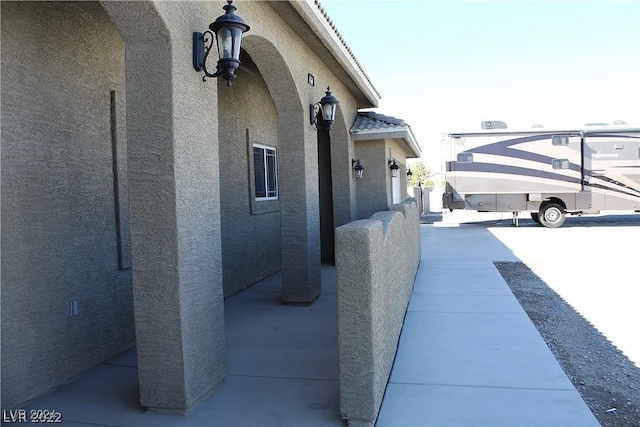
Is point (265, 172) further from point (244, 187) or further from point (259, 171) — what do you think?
point (244, 187)

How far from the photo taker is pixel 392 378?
4309 millimetres

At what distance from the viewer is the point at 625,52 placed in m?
16.2

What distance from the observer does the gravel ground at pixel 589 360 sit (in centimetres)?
373

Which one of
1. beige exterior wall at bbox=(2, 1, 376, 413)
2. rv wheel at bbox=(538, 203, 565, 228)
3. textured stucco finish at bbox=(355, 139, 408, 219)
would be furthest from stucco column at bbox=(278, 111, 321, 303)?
rv wheel at bbox=(538, 203, 565, 228)

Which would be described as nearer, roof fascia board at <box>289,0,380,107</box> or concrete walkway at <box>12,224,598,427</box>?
concrete walkway at <box>12,224,598,427</box>

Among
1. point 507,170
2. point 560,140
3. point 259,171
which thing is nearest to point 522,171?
point 507,170

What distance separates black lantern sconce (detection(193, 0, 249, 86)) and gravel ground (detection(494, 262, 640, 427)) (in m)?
3.81

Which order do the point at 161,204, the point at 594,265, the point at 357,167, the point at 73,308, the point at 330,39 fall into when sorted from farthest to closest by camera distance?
the point at 357,167
the point at 594,265
the point at 330,39
the point at 73,308
the point at 161,204

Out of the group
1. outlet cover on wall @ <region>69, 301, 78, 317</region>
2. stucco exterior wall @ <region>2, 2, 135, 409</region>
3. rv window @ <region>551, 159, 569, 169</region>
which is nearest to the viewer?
stucco exterior wall @ <region>2, 2, 135, 409</region>

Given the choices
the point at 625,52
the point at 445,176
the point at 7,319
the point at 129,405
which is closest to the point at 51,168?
the point at 7,319

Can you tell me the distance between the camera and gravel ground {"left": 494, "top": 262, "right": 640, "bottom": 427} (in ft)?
12.2

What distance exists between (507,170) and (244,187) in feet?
40.0

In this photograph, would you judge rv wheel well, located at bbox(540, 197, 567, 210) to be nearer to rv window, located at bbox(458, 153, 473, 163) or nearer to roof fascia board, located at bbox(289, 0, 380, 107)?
rv window, located at bbox(458, 153, 473, 163)

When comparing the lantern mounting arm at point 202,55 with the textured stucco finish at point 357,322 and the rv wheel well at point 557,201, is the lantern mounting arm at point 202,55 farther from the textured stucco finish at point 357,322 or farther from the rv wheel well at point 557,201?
the rv wheel well at point 557,201
